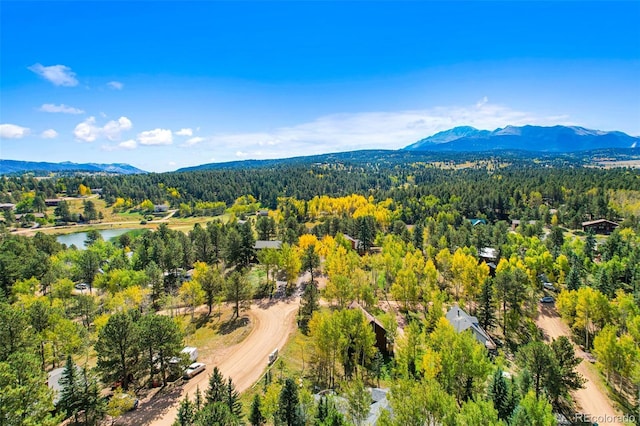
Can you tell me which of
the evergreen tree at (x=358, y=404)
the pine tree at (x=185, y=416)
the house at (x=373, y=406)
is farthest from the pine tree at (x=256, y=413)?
the evergreen tree at (x=358, y=404)

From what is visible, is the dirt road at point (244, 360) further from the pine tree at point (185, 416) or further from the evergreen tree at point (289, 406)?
the evergreen tree at point (289, 406)

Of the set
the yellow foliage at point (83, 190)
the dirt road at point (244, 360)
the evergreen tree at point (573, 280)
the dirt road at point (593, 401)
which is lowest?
the dirt road at point (593, 401)

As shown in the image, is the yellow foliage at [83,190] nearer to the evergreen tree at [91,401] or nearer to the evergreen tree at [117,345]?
the evergreen tree at [117,345]

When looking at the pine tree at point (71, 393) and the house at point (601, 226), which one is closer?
the pine tree at point (71, 393)

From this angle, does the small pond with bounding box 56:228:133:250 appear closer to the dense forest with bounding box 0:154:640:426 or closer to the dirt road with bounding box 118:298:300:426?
the dense forest with bounding box 0:154:640:426

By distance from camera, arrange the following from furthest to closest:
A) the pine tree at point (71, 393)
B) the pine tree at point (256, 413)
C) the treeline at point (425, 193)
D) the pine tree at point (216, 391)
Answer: the treeline at point (425, 193), the pine tree at point (216, 391), the pine tree at point (71, 393), the pine tree at point (256, 413)

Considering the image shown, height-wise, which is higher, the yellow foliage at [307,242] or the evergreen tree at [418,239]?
the yellow foliage at [307,242]

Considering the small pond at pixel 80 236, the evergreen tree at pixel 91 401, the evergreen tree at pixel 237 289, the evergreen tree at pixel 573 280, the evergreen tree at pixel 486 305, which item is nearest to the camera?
the evergreen tree at pixel 91 401
